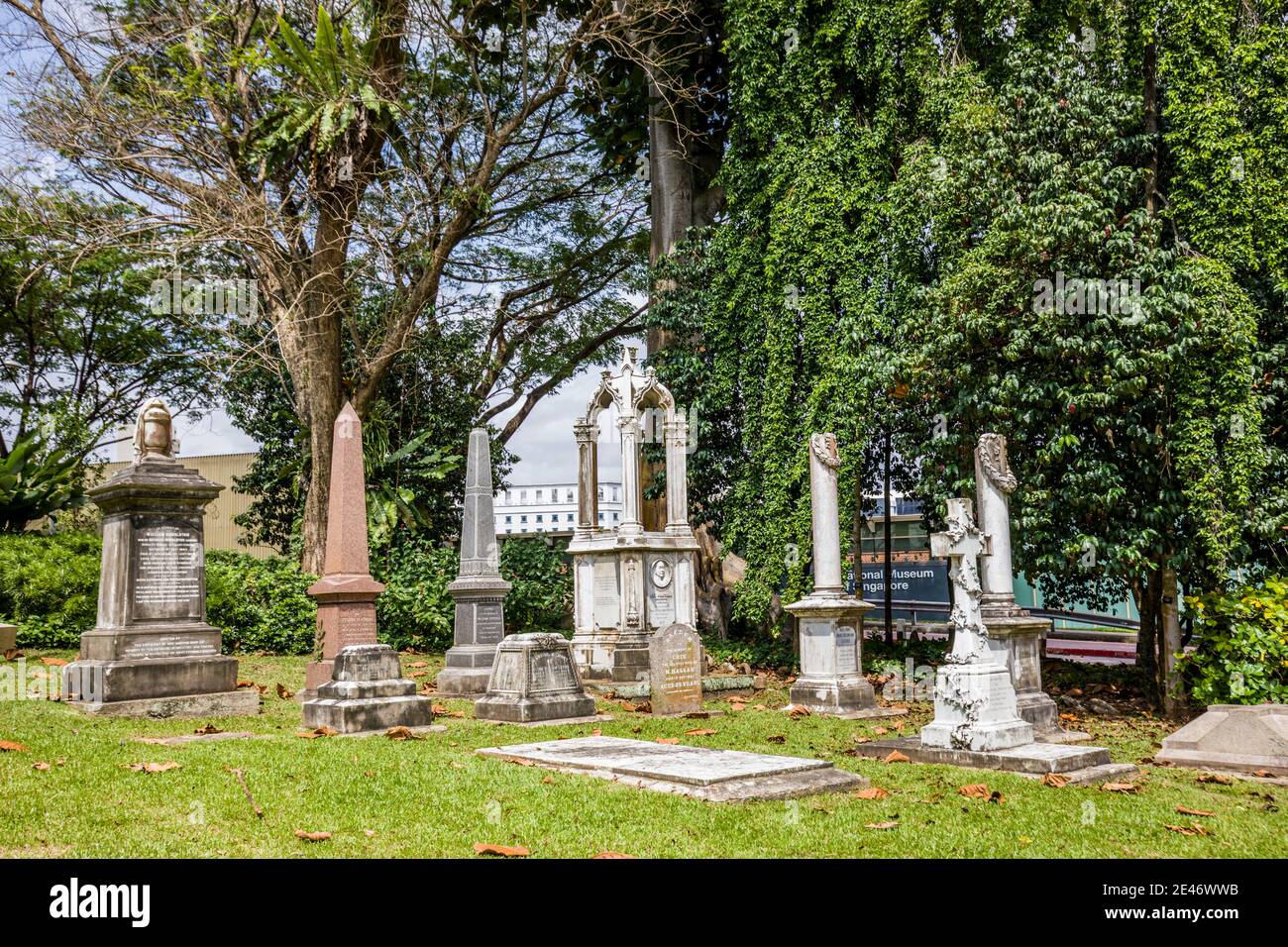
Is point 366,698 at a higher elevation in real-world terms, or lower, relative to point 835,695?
higher

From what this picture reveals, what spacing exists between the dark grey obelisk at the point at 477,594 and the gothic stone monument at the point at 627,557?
2084 mm

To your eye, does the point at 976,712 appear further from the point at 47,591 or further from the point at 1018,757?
the point at 47,591

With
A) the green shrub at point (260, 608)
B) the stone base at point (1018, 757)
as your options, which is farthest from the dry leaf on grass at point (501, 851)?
the green shrub at point (260, 608)

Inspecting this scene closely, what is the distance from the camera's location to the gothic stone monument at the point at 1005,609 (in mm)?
9914

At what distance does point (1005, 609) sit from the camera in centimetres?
1007

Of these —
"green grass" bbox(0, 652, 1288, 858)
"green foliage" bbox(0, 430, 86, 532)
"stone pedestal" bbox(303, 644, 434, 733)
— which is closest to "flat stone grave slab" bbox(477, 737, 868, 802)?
"green grass" bbox(0, 652, 1288, 858)

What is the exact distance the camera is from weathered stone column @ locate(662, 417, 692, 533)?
52.5 feet

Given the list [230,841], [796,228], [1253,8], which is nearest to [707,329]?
[796,228]

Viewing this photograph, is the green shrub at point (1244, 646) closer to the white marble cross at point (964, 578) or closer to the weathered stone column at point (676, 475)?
the white marble cross at point (964, 578)

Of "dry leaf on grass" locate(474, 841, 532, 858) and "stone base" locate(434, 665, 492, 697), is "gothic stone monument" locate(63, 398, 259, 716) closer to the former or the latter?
"stone base" locate(434, 665, 492, 697)

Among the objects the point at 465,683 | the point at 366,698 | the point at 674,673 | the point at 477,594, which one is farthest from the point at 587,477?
the point at 366,698

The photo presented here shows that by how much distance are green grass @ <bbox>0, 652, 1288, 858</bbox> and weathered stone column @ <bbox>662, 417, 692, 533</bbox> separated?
7830mm

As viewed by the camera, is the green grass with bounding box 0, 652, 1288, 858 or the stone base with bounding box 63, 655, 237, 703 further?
the stone base with bounding box 63, 655, 237, 703

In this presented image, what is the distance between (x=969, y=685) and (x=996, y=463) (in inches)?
117
